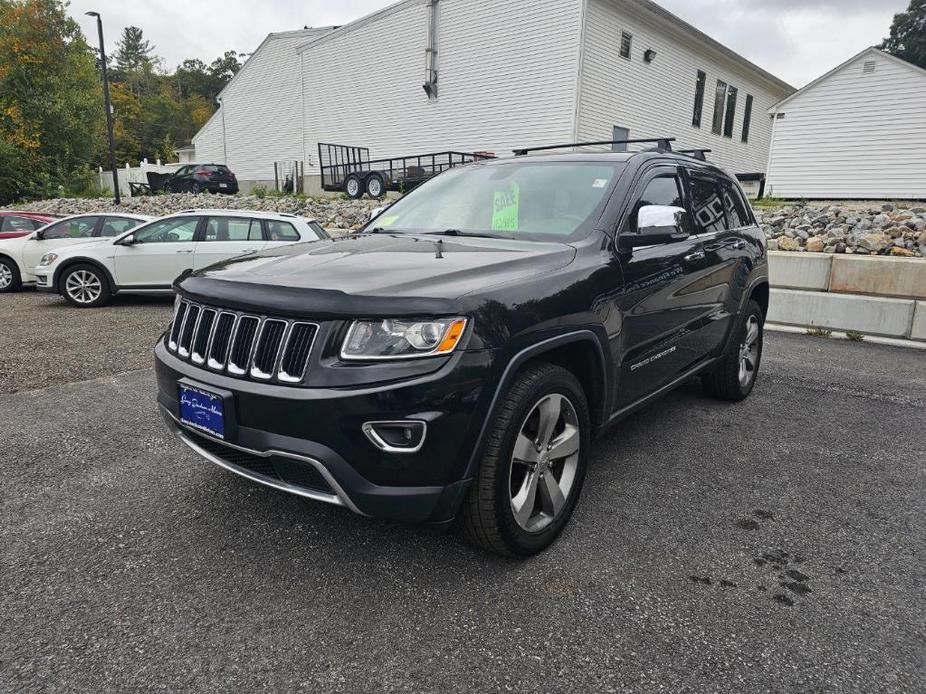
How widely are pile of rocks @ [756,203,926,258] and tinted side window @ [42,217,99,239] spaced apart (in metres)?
11.3

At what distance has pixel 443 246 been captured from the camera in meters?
3.07

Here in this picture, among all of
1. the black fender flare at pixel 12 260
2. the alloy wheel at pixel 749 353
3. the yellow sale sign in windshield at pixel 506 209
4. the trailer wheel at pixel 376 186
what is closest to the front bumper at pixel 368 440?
the yellow sale sign in windshield at pixel 506 209

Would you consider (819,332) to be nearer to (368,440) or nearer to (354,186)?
(368,440)

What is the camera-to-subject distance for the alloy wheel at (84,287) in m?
9.58

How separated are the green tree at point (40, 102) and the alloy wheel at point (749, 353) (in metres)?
35.0

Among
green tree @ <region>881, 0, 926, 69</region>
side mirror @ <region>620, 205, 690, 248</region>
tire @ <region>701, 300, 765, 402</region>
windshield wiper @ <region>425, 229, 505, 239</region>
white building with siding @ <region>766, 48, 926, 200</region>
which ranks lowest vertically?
tire @ <region>701, 300, 765, 402</region>

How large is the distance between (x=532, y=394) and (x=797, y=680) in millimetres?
1281

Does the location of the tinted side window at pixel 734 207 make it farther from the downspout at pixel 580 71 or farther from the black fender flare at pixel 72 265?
the downspout at pixel 580 71

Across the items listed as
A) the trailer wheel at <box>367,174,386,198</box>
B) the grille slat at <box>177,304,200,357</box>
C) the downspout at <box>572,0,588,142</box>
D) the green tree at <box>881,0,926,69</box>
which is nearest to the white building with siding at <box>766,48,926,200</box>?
the downspout at <box>572,0,588,142</box>

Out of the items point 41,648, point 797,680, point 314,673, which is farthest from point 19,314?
point 797,680

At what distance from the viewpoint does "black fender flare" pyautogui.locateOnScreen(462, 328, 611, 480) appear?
232 cm

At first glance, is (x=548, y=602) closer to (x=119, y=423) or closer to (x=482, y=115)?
(x=119, y=423)

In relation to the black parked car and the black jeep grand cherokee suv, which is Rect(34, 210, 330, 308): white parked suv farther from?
the black parked car

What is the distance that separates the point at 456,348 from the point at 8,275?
40.5 feet
